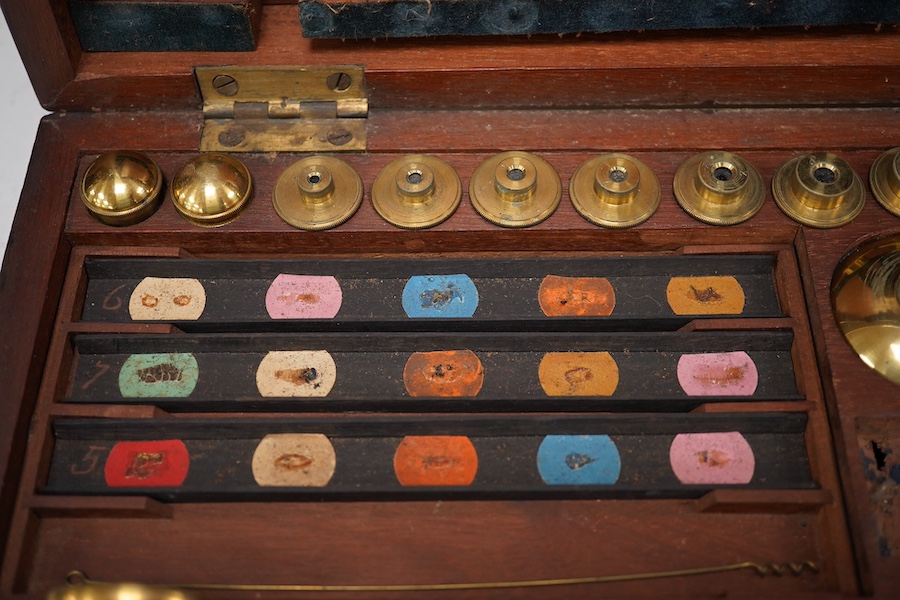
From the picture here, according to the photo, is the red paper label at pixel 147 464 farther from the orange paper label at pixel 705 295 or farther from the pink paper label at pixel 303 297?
the orange paper label at pixel 705 295

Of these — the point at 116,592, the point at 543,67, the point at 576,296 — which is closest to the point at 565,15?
the point at 543,67

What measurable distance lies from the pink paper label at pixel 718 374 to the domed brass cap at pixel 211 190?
1.14 meters

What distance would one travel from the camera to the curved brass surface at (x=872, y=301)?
237 centimetres

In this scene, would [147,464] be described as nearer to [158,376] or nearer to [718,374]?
[158,376]

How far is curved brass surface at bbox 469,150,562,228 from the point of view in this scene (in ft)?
8.02

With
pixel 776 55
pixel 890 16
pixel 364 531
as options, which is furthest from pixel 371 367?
pixel 890 16

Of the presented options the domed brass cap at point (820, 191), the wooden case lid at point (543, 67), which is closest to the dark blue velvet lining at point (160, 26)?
the wooden case lid at point (543, 67)

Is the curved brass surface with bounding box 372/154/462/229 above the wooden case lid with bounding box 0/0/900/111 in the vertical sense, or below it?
below

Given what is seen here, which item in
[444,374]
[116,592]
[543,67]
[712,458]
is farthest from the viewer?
[543,67]

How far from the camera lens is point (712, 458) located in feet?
7.41

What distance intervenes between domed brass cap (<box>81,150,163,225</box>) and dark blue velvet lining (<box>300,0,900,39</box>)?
1.73 ft

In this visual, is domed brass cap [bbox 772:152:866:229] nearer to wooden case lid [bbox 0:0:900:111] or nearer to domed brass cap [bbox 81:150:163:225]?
wooden case lid [bbox 0:0:900:111]

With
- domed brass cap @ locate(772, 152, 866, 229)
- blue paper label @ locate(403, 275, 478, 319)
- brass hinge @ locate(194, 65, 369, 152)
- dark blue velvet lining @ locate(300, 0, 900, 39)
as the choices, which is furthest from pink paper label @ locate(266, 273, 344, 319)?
domed brass cap @ locate(772, 152, 866, 229)

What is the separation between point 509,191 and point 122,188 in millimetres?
940
